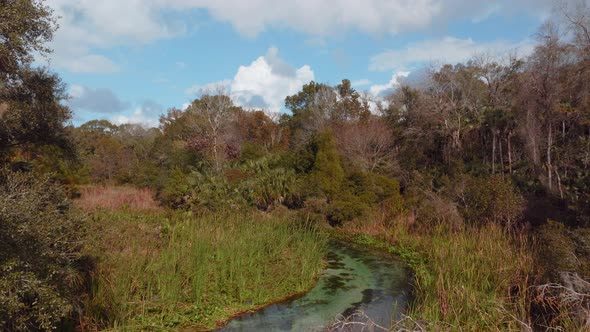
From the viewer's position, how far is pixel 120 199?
20.3 meters

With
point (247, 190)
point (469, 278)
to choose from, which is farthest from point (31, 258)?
point (247, 190)

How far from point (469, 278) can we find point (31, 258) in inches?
259

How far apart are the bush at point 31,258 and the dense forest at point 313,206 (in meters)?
0.02

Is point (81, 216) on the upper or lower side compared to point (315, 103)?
lower

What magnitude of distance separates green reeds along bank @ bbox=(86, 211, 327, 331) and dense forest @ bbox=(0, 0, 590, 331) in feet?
0.12

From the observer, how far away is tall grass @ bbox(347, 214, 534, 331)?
20.3ft

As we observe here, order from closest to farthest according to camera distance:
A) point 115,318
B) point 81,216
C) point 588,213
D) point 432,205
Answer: point 81,216 → point 115,318 → point 588,213 → point 432,205

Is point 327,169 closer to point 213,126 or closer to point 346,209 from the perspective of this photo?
point 346,209

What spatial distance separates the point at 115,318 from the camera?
6559 mm

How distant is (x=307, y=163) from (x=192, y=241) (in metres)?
10.2

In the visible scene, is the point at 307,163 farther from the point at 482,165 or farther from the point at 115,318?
the point at 115,318

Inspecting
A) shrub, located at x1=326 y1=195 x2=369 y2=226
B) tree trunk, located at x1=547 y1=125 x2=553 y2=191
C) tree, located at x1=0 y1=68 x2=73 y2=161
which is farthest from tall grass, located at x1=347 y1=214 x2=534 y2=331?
tree, located at x1=0 y1=68 x2=73 y2=161

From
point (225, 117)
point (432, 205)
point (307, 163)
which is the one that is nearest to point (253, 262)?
point (432, 205)

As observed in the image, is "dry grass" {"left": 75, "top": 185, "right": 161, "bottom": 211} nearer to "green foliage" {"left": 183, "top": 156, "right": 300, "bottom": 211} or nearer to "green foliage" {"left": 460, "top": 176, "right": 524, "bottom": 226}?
"green foliage" {"left": 183, "top": 156, "right": 300, "bottom": 211}
